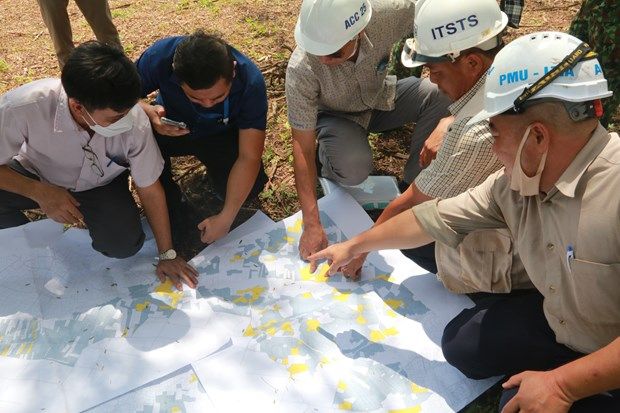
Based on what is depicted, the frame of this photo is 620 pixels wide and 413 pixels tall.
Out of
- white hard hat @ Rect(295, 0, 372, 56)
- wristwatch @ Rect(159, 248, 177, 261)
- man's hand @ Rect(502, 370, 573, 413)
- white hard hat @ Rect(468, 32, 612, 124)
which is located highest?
white hard hat @ Rect(468, 32, 612, 124)

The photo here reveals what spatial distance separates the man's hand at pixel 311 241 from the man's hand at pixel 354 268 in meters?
0.19

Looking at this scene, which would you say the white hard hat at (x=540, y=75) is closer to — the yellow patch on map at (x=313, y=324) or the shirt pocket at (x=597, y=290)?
the shirt pocket at (x=597, y=290)

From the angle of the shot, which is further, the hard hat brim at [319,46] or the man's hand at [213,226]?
the man's hand at [213,226]

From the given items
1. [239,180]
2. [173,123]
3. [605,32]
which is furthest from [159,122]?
[605,32]

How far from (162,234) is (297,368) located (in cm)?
92

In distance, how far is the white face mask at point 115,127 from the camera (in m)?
2.22

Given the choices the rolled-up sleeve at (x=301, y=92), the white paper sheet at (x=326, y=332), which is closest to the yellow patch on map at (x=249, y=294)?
the white paper sheet at (x=326, y=332)

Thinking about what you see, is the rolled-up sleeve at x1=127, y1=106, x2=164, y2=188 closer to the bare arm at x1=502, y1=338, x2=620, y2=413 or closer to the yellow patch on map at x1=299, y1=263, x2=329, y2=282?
the yellow patch on map at x1=299, y1=263, x2=329, y2=282

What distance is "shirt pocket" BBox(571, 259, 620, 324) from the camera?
1541 millimetres

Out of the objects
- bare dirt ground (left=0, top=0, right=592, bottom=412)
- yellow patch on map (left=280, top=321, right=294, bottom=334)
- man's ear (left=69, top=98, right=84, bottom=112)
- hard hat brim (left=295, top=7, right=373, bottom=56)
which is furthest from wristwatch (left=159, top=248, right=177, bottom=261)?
hard hat brim (left=295, top=7, right=373, bottom=56)

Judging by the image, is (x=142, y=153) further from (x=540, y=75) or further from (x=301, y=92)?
(x=540, y=75)

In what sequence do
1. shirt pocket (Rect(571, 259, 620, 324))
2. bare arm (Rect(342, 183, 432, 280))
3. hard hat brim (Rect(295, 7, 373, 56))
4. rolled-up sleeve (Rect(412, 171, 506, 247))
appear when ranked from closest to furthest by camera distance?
shirt pocket (Rect(571, 259, 620, 324)) < rolled-up sleeve (Rect(412, 171, 506, 247)) < bare arm (Rect(342, 183, 432, 280)) < hard hat brim (Rect(295, 7, 373, 56))

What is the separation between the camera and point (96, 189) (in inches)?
105

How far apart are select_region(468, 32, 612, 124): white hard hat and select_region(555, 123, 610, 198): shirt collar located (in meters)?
0.13
